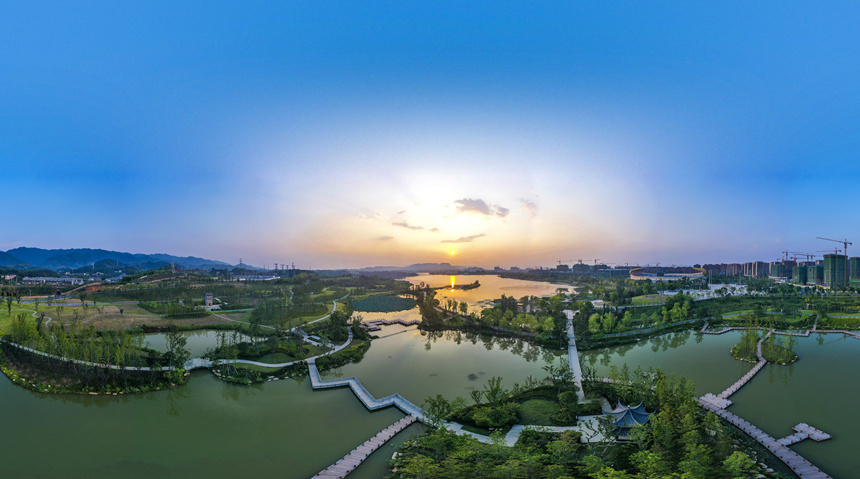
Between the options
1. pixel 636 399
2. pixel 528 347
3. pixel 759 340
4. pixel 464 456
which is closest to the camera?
pixel 464 456

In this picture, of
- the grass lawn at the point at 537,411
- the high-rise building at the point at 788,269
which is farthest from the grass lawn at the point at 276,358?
the high-rise building at the point at 788,269

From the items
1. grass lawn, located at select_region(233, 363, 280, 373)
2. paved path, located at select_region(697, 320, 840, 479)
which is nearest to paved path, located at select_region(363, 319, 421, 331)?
grass lawn, located at select_region(233, 363, 280, 373)

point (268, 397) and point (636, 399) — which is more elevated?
point (636, 399)

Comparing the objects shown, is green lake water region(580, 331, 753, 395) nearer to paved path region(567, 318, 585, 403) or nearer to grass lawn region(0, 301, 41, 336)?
paved path region(567, 318, 585, 403)

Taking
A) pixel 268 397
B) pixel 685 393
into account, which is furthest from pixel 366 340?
pixel 685 393

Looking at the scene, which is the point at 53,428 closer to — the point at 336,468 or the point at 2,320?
the point at 336,468
